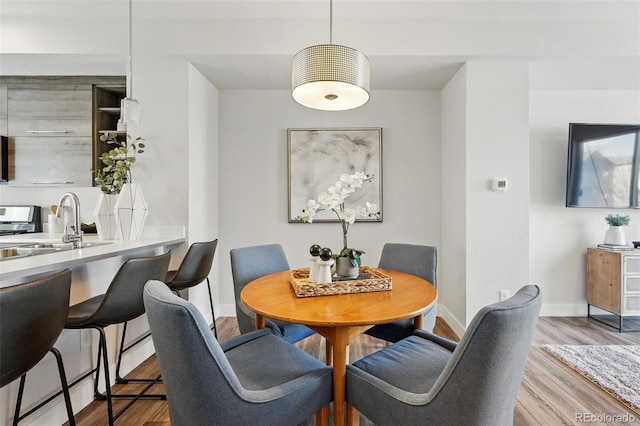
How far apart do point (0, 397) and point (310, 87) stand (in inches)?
79.4

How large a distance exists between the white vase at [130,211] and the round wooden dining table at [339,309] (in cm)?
137

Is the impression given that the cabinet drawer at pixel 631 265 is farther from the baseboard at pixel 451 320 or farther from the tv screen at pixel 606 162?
the baseboard at pixel 451 320

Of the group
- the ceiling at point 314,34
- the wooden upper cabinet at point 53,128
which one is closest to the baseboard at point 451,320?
the ceiling at point 314,34

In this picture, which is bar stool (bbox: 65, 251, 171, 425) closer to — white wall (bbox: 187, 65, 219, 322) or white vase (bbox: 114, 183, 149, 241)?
white vase (bbox: 114, 183, 149, 241)

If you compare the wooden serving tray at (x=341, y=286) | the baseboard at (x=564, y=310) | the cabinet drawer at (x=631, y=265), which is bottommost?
the baseboard at (x=564, y=310)

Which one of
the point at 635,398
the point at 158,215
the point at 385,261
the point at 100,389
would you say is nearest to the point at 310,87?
the point at 385,261

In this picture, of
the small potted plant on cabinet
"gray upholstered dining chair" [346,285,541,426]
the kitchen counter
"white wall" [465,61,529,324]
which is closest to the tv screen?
the small potted plant on cabinet

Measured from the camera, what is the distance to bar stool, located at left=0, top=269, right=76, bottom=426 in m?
0.89

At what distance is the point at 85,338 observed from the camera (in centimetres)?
179

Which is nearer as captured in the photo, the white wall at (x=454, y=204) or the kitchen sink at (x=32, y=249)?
the kitchen sink at (x=32, y=249)

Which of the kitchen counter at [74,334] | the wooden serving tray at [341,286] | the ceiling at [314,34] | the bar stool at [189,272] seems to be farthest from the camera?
the ceiling at [314,34]

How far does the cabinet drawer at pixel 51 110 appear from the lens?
3076 mm

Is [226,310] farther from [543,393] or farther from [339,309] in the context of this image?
[543,393]

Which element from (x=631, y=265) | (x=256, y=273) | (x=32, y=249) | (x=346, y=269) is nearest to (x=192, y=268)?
(x=256, y=273)
